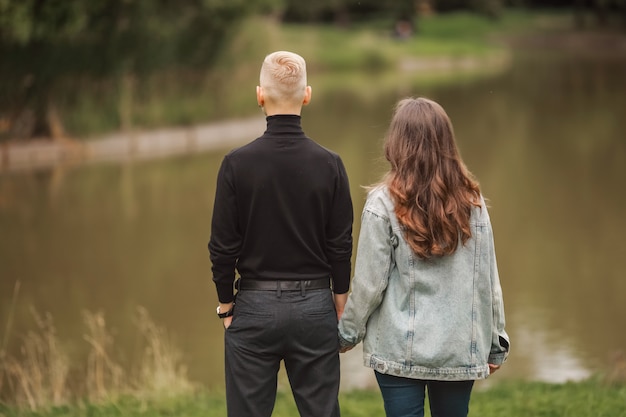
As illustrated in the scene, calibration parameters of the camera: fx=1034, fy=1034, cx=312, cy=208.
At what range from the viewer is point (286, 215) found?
341 centimetres

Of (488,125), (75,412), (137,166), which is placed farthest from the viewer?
(488,125)

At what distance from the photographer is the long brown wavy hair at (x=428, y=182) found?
10.9ft

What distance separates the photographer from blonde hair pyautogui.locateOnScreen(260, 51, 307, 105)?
3332 millimetres

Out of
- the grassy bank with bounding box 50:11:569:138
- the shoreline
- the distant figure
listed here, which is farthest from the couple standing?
the distant figure

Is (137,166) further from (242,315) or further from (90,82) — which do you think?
(242,315)

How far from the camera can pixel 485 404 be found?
554 centimetres


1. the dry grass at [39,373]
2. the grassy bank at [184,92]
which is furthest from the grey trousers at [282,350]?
the grassy bank at [184,92]

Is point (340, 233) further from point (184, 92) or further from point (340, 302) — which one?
point (184, 92)

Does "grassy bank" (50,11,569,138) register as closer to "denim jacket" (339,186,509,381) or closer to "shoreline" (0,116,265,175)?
"shoreline" (0,116,265,175)

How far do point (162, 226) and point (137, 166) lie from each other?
4.82m

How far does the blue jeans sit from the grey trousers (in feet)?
0.65

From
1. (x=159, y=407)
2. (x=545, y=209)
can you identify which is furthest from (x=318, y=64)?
(x=159, y=407)

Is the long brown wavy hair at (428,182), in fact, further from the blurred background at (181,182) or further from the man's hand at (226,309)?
the man's hand at (226,309)

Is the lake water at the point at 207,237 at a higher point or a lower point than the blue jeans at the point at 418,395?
lower
